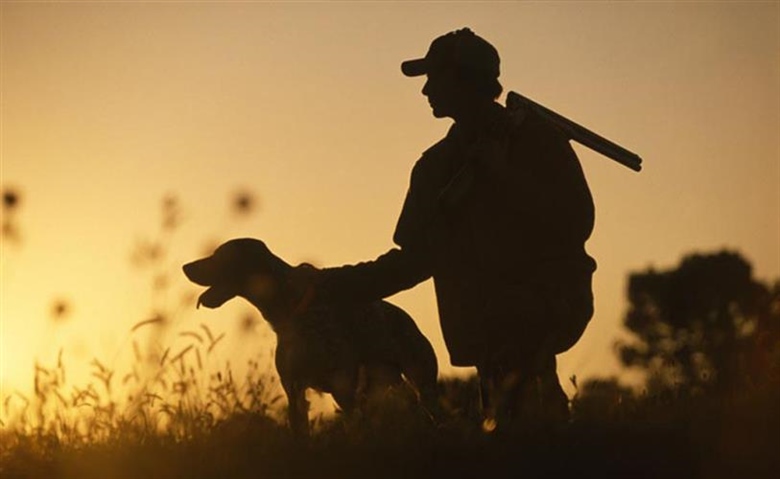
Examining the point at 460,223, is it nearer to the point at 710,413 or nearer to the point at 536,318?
the point at 536,318

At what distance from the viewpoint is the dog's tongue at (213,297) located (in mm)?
12246

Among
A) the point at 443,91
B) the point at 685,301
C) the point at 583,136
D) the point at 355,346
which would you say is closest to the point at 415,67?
the point at 443,91

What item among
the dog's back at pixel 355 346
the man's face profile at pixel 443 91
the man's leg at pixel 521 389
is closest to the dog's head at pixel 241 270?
the dog's back at pixel 355 346

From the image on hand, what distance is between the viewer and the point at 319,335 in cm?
1451

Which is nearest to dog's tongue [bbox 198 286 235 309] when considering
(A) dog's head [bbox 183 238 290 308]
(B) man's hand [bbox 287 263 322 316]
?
(A) dog's head [bbox 183 238 290 308]

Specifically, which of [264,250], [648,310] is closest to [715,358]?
[264,250]

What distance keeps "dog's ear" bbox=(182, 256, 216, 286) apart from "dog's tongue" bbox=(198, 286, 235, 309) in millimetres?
125

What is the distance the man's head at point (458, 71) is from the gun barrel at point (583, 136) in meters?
0.19

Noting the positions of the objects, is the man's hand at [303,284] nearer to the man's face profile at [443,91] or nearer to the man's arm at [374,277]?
the man's arm at [374,277]

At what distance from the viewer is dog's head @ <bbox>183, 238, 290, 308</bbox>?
12.6 meters

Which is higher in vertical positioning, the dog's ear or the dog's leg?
the dog's ear

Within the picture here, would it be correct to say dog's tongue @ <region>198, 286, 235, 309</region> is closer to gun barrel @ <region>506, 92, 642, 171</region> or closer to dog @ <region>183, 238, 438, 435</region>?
dog @ <region>183, 238, 438, 435</region>

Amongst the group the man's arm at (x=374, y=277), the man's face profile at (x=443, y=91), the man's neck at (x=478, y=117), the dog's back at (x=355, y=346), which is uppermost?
the man's face profile at (x=443, y=91)

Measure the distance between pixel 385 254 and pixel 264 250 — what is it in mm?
1019
